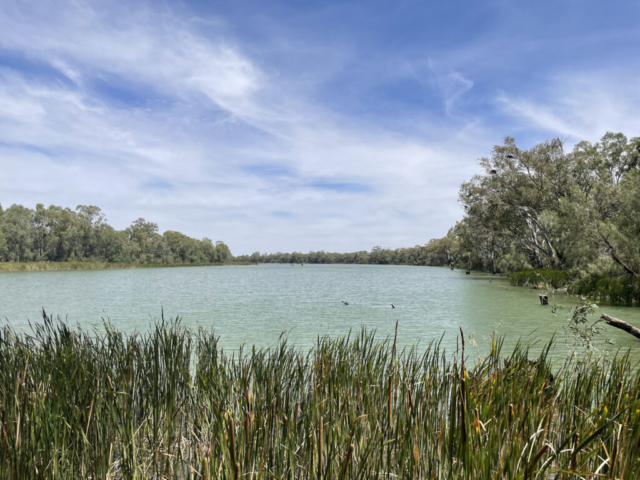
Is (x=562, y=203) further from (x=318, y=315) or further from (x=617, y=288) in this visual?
(x=318, y=315)

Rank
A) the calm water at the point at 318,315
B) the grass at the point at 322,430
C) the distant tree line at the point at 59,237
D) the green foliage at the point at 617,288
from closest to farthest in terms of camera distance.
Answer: the grass at the point at 322,430, the calm water at the point at 318,315, the green foliage at the point at 617,288, the distant tree line at the point at 59,237

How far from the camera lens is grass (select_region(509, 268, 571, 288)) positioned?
28.3 metres

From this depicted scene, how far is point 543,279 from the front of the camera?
3100 cm

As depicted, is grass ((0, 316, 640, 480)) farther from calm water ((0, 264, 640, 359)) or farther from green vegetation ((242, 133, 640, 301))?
green vegetation ((242, 133, 640, 301))

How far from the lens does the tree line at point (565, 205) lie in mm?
19031

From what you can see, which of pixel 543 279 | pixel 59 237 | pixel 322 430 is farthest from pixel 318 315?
pixel 59 237

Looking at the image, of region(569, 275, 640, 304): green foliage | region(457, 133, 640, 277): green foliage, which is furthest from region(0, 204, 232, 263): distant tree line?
region(569, 275, 640, 304): green foliage

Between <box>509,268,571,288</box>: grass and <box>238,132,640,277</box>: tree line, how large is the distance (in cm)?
142

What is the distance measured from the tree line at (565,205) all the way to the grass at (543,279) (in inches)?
55.8

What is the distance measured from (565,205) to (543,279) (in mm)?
11408

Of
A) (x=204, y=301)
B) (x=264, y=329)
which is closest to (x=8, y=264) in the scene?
(x=204, y=301)

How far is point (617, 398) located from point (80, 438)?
4.02 meters

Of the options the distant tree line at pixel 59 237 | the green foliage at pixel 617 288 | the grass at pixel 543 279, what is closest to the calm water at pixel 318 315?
the green foliage at pixel 617 288

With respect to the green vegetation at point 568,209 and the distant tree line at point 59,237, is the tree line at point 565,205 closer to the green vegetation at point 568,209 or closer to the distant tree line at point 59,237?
the green vegetation at point 568,209
